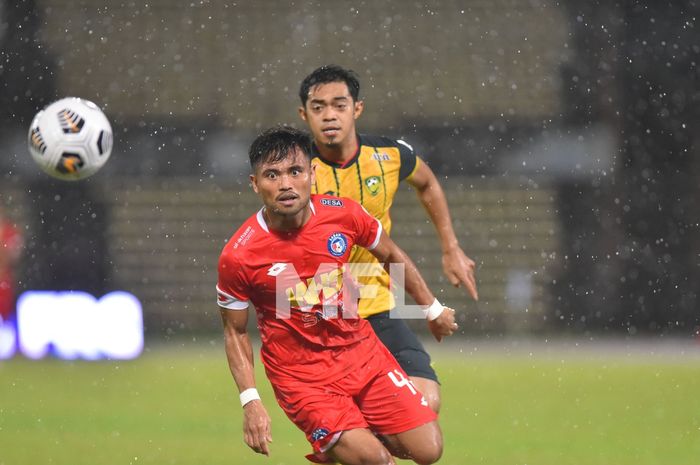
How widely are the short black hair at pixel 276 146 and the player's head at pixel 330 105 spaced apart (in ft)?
2.34

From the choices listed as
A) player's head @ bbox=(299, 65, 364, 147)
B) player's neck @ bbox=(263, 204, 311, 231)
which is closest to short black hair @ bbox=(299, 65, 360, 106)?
player's head @ bbox=(299, 65, 364, 147)

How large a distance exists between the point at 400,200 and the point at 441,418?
30.2 feet

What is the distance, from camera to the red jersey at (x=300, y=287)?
16.6ft

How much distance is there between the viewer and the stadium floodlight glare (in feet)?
50.7

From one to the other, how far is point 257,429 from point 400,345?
1.42 meters

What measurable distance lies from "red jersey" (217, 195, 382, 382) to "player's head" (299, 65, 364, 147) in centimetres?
64

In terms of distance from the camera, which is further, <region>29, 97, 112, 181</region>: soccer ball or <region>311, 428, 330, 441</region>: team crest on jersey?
<region>29, 97, 112, 181</region>: soccer ball

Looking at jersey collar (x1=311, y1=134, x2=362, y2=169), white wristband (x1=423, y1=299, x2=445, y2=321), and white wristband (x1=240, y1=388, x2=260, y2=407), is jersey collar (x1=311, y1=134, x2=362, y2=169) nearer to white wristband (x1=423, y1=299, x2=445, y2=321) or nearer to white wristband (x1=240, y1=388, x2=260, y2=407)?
white wristband (x1=423, y1=299, x2=445, y2=321)

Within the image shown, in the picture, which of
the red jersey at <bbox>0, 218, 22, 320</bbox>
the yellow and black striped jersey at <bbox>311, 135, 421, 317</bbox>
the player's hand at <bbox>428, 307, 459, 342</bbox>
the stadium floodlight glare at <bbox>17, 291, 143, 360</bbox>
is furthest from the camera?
the stadium floodlight glare at <bbox>17, 291, 143, 360</bbox>

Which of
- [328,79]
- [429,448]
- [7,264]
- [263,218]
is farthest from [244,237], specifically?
[7,264]

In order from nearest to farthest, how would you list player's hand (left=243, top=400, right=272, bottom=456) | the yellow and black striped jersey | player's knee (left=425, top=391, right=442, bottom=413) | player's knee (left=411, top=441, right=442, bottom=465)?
player's hand (left=243, top=400, right=272, bottom=456) < player's knee (left=411, top=441, right=442, bottom=465) < player's knee (left=425, top=391, right=442, bottom=413) < the yellow and black striped jersey

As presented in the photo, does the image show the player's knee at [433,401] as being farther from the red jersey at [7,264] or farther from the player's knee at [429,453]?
the red jersey at [7,264]

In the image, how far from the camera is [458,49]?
771 inches

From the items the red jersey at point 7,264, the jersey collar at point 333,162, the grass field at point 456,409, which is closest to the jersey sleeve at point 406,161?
the jersey collar at point 333,162
